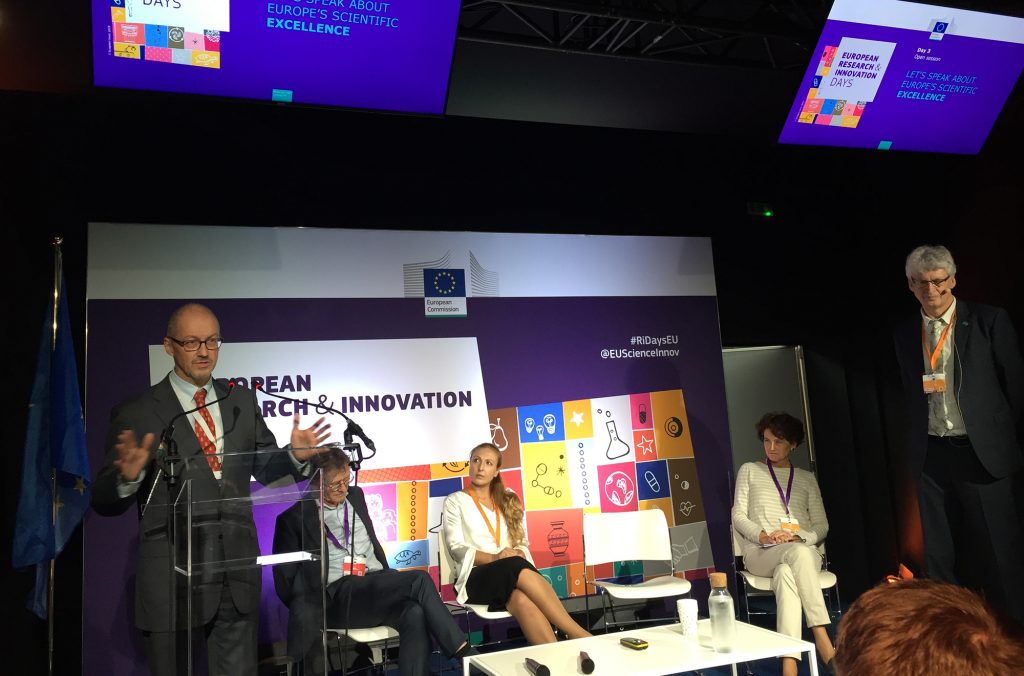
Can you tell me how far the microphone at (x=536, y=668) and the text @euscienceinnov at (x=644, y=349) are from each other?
2.90m

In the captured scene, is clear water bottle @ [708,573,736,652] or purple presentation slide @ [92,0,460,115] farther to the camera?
purple presentation slide @ [92,0,460,115]

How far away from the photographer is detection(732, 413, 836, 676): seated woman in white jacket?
450cm

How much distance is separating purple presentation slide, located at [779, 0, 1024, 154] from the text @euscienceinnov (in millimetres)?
1526

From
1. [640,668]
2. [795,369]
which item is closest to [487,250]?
[795,369]

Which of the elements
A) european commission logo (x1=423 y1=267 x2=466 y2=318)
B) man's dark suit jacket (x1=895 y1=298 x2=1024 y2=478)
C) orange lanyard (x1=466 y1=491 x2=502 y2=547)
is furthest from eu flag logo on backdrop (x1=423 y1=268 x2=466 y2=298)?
man's dark suit jacket (x1=895 y1=298 x2=1024 y2=478)

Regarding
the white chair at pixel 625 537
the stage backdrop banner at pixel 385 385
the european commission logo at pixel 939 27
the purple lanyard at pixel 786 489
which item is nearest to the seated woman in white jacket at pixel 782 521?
the purple lanyard at pixel 786 489

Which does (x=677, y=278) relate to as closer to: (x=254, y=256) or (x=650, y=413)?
(x=650, y=413)

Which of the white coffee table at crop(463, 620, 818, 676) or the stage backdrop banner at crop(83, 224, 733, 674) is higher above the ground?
the stage backdrop banner at crop(83, 224, 733, 674)

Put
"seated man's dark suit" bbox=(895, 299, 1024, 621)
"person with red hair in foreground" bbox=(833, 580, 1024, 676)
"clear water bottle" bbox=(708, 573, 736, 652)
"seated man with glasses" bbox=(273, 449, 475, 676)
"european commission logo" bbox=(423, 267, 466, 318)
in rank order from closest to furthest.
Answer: "person with red hair in foreground" bbox=(833, 580, 1024, 676) < "clear water bottle" bbox=(708, 573, 736, 652) < "seated man with glasses" bbox=(273, 449, 475, 676) < "seated man's dark suit" bbox=(895, 299, 1024, 621) < "european commission logo" bbox=(423, 267, 466, 318)

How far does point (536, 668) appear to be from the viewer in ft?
9.98

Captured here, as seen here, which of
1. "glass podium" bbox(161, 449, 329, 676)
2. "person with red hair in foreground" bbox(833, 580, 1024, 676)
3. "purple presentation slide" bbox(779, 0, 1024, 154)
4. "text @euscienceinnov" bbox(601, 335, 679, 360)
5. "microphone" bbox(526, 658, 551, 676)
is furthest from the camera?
"text @euscienceinnov" bbox(601, 335, 679, 360)

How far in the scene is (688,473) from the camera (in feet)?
19.1

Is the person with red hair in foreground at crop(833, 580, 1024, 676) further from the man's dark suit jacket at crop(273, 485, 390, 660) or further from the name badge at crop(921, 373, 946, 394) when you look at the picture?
the name badge at crop(921, 373, 946, 394)

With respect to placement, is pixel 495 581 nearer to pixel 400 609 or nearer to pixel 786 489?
pixel 400 609
